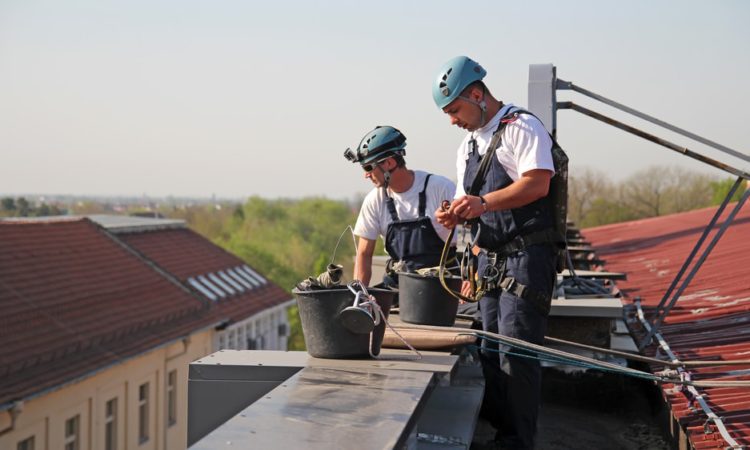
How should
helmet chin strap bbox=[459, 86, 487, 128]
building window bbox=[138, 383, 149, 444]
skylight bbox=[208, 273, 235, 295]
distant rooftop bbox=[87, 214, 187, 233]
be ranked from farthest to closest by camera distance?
skylight bbox=[208, 273, 235, 295], distant rooftop bbox=[87, 214, 187, 233], building window bbox=[138, 383, 149, 444], helmet chin strap bbox=[459, 86, 487, 128]

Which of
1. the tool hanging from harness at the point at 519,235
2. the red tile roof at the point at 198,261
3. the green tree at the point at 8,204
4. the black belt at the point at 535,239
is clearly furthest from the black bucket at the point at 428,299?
the green tree at the point at 8,204

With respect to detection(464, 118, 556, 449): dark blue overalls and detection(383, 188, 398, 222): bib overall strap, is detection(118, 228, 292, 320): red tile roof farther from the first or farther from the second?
detection(464, 118, 556, 449): dark blue overalls

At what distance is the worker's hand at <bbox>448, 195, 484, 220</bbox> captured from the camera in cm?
416

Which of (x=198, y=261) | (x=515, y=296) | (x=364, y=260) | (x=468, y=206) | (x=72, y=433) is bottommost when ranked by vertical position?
(x=72, y=433)

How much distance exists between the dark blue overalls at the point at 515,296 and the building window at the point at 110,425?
22311mm

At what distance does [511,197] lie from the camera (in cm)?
420

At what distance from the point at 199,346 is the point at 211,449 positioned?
31507 millimetres

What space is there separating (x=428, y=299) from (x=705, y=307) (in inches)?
114

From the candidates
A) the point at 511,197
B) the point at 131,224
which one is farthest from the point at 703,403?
the point at 131,224

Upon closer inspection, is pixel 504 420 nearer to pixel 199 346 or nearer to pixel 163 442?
pixel 163 442

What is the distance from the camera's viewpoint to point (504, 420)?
452cm

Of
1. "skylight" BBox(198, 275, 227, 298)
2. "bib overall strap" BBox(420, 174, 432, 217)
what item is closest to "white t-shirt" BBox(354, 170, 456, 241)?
"bib overall strap" BBox(420, 174, 432, 217)

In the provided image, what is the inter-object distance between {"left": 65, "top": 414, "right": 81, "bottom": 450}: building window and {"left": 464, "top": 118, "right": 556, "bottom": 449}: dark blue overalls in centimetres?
2084

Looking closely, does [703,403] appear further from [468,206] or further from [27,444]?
[27,444]
